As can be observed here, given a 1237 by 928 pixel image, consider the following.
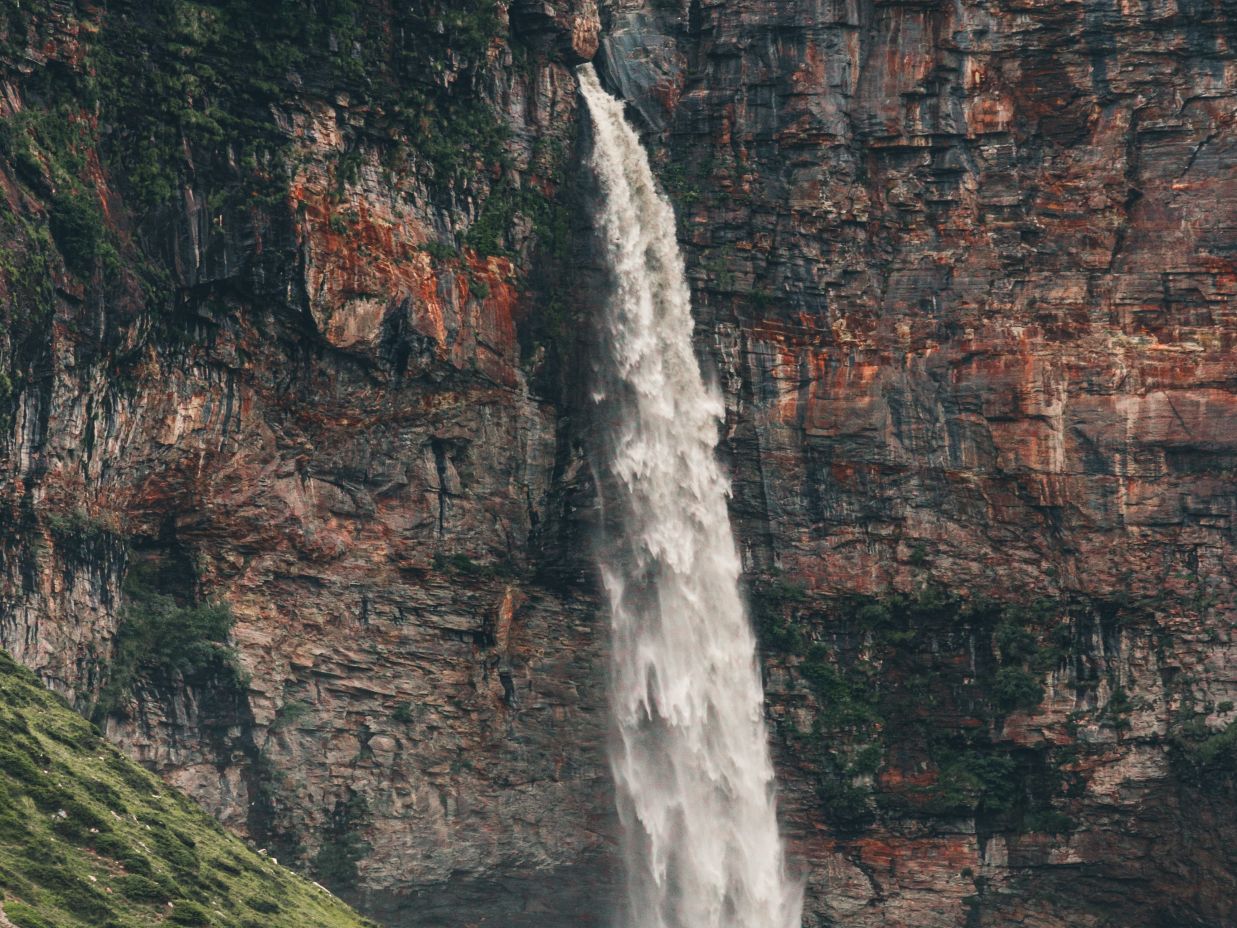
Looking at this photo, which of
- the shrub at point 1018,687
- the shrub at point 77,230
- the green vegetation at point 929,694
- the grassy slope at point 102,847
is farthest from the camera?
the green vegetation at point 929,694

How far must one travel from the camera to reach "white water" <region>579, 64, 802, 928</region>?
53.9 metres

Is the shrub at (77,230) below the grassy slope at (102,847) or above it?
above

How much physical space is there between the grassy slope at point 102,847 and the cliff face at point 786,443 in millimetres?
8069

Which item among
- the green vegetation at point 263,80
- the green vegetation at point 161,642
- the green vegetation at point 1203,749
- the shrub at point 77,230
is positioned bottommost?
the green vegetation at point 1203,749

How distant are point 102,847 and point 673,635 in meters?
23.2

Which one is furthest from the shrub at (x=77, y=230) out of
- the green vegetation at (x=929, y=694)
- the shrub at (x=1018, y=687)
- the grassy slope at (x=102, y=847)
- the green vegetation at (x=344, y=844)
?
the shrub at (x=1018, y=687)

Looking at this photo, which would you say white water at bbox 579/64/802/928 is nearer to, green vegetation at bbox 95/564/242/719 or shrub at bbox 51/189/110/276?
green vegetation at bbox 95/564/242/719

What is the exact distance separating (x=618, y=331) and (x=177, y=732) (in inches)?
677

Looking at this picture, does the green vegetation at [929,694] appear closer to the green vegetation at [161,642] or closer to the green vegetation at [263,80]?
the green vegetation at [161,642]

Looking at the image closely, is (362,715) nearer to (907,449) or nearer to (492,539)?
(492,539)

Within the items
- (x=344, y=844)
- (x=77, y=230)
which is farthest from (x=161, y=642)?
(x=77, y=230)

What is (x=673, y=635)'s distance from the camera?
180 feet

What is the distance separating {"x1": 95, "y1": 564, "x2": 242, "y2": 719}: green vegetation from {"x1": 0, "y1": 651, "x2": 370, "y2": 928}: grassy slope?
210 inches

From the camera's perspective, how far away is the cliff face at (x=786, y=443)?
50531 mm
